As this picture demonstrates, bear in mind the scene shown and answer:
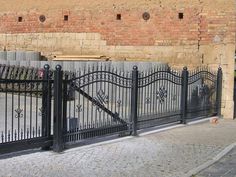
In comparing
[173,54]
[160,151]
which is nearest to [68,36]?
[173,54]

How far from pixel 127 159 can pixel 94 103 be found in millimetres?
1736

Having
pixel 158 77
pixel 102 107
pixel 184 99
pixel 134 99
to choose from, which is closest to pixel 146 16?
pixel 184 99

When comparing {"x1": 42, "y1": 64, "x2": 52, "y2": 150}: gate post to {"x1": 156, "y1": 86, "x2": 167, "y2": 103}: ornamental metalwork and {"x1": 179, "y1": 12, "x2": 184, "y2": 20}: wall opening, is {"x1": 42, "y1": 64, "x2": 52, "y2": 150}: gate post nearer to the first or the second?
{"x1": 156, "y1": 86, "x2": 167, "y2": 103}: ornamental metalwork

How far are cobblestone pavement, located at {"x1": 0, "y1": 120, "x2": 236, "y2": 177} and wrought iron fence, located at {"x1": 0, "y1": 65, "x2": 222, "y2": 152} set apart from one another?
35 cm

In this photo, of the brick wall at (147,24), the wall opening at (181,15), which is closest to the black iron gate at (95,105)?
the brick wall at (147,24)

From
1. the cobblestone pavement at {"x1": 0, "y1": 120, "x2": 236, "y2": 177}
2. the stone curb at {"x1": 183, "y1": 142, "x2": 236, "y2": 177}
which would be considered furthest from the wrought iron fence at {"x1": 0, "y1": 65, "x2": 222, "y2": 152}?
the stone curb at {"x1": 183, "y1": 142, "x2": 236, "y2": 177}

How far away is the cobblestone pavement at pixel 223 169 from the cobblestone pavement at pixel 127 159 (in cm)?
29

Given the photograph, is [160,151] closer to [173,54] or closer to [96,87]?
[96,87]

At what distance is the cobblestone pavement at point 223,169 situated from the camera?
778 centimetres

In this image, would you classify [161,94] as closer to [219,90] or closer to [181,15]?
[219,90]

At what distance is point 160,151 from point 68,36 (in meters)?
12.6

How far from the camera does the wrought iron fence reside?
8.84 meters

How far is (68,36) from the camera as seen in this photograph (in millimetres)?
21375

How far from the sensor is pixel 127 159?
28.7 ft
